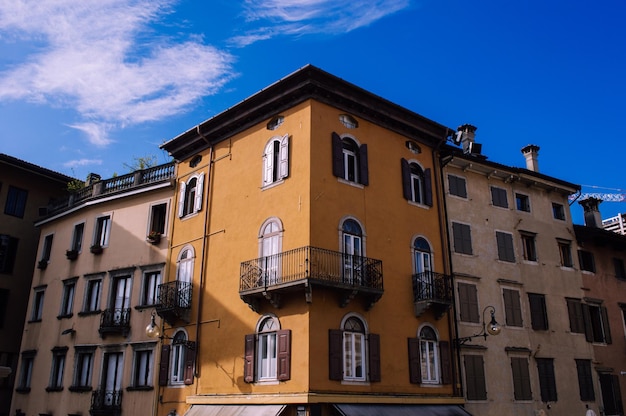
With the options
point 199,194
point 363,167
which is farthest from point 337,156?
point 199,194

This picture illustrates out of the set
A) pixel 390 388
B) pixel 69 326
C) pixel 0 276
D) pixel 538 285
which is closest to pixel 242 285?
pixel 390 388

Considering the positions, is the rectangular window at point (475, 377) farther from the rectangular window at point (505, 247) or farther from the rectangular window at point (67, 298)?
the rectangular window at point (67, 298)

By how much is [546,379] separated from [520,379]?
1.57 metres

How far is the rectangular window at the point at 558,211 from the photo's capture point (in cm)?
2878

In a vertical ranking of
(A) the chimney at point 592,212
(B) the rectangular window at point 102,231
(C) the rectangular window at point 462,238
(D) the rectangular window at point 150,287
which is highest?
(A) the chimney at point 592,212

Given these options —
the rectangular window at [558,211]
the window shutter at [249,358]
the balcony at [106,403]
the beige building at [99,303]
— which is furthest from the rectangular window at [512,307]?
the balcony at [106,403]

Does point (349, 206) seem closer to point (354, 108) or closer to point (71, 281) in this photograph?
point (354, 108)

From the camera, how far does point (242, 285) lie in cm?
2059

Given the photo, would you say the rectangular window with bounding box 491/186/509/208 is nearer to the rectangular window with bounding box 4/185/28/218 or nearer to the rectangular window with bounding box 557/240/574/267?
the rectangular window with bounding box 557/240/574/267

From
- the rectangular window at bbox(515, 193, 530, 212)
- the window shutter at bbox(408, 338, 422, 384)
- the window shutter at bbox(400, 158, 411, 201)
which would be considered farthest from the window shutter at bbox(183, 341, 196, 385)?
the rectangular window at bbox(515, 193, 530, 212)

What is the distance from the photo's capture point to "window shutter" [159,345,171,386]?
23277mm

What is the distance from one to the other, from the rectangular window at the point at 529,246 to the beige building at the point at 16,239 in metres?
26.1

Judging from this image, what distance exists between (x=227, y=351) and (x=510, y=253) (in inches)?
525

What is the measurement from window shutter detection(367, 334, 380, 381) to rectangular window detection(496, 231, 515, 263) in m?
8.72
